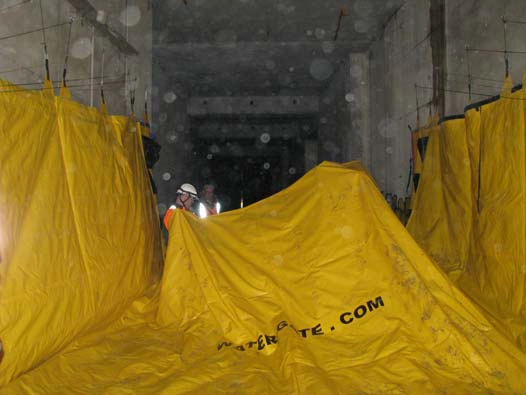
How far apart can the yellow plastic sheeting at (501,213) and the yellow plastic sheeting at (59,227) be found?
10.8ft

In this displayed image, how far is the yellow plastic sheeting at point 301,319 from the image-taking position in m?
2.68

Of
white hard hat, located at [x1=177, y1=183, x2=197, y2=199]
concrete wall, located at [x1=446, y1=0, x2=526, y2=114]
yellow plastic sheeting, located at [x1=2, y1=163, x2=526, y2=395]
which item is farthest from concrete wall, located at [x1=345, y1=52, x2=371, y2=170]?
yellow plastic sheeting, located at [x1=2, y1=163, x2=526, y2=395]

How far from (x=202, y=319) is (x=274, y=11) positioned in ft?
19.7

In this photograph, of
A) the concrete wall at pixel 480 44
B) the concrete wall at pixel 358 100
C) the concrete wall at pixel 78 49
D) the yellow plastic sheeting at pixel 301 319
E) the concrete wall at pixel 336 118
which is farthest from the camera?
the concrete wall at pixel 336 118

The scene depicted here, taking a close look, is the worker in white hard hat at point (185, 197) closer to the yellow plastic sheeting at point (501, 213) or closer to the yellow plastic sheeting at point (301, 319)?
the yellow plastic sheeting at point (301, 319)

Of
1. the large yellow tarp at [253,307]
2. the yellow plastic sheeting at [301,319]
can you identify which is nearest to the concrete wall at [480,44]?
the large yellow tarp at [253,307]

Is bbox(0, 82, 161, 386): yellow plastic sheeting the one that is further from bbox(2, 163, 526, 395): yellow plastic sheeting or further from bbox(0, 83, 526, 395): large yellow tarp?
bbox(2, 163, 526, 395): yellow plastic sheeting

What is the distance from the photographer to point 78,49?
4.75 m

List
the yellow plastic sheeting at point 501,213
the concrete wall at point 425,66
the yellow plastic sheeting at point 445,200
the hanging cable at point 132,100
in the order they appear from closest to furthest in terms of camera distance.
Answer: the yellow plastic sheeting at point 501,213 < the concrete wall at point 425,66 < the yellow plastic sheeting at point 445,200 < the hanging cable at point 132,100

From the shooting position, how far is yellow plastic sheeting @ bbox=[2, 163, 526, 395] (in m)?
2.68

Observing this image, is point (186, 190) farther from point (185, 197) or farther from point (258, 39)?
point (258, 39)

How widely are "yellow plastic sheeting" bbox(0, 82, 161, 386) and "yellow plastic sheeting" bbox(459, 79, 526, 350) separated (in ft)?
10.8

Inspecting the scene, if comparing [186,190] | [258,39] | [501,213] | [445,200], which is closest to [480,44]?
[445,200]

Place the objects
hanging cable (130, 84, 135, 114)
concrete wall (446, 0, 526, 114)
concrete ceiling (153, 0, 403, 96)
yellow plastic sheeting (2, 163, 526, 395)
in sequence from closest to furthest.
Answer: yellow plastic sheeting (2, 163, 526, 395) → concrete wall (446, 0, 526, 114) → hanging cable (130, 84, 135, 114) → concrete ceiling (153, 0, 403, 96)
